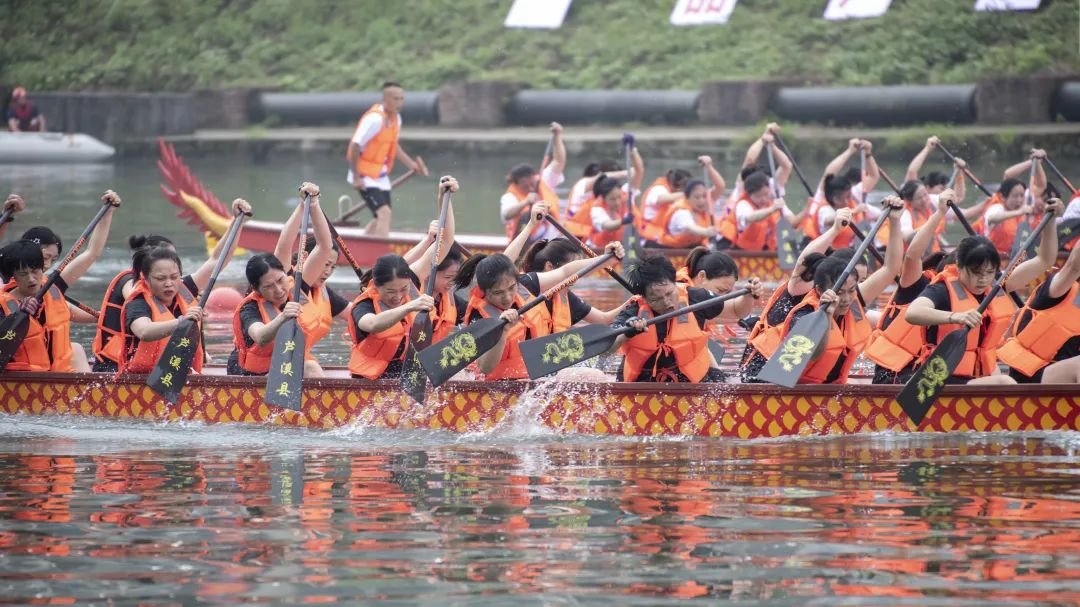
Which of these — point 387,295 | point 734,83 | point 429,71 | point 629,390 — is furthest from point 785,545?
point 429,71

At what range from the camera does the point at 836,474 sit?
7.28 metres

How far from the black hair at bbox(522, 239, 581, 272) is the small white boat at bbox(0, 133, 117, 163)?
61.5ft

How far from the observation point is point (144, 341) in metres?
8.53

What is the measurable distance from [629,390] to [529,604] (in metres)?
2.67

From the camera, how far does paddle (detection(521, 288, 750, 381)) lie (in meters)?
7.94

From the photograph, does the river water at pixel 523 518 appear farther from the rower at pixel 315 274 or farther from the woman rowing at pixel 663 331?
the rower at pixel 315 274

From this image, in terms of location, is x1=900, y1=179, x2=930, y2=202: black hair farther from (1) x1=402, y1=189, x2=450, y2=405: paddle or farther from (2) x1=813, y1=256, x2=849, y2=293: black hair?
(1) x1=402, y1=189, x2=450, y2=405: paddle

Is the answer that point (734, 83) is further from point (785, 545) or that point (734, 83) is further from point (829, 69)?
point (785, 545)

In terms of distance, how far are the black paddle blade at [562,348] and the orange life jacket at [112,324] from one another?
2181 mm

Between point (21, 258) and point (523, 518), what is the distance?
3.53 metres

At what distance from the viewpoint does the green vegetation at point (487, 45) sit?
23.9 meters

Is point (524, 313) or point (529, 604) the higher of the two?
point (524, 313)

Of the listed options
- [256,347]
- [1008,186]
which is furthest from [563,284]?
[1008,186]

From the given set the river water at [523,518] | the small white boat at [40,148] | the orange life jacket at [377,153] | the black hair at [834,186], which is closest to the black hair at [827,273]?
the river water at [523,518]
